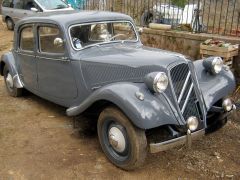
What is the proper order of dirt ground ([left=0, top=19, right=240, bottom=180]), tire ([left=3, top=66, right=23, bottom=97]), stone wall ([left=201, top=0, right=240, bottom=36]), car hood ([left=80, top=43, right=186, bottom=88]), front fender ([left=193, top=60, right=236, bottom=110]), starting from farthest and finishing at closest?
stone wall ([left=201, top=0, right=240, bottom=36])
tire ([left=3, top=66, right=23, bottom=97])
front fender ([left=193, top=60, right=236, bottom=110])
car hood ([left=80, top=43, right=186, bottom=88])
dirt ground ([left=0, top=19, right=240, bottom=180])

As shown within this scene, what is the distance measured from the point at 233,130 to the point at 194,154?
1023 millimetres

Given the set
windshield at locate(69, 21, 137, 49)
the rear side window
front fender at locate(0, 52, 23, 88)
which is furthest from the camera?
the rear side window

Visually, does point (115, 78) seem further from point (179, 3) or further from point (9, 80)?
point (179, 3)

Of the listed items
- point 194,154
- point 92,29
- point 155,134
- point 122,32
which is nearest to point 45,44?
point 92,29

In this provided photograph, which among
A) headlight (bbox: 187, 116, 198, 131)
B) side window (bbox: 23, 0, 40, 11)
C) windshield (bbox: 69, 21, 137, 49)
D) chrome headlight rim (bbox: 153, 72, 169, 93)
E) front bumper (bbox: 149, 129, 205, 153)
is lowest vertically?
front bumper (bbox: 149, 129, 205, 153)

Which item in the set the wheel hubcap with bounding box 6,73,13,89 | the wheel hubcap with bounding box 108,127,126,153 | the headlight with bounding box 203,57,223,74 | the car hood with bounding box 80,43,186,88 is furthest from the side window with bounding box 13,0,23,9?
the wheel hubcap with bounding box 108,127,126,153

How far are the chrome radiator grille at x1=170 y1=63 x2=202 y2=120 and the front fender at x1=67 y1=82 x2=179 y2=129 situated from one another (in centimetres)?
22

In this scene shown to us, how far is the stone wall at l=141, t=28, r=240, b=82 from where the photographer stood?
260 inches

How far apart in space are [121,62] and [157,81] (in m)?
0.72

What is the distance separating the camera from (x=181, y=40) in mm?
7137

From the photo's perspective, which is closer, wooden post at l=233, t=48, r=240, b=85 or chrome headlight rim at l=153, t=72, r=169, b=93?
chrome headlight rim at l=153, t=72, r=169, b=93

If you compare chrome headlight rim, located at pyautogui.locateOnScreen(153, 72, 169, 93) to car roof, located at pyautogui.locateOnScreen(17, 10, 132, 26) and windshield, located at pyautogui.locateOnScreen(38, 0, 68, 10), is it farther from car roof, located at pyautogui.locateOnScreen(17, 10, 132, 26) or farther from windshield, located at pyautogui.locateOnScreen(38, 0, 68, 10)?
windshield, located at pyautogui.locateOnScreen(38, 0, 68, 10)

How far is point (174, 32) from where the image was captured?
725 centimetres

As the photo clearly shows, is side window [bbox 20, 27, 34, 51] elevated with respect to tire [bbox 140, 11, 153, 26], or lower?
lower
